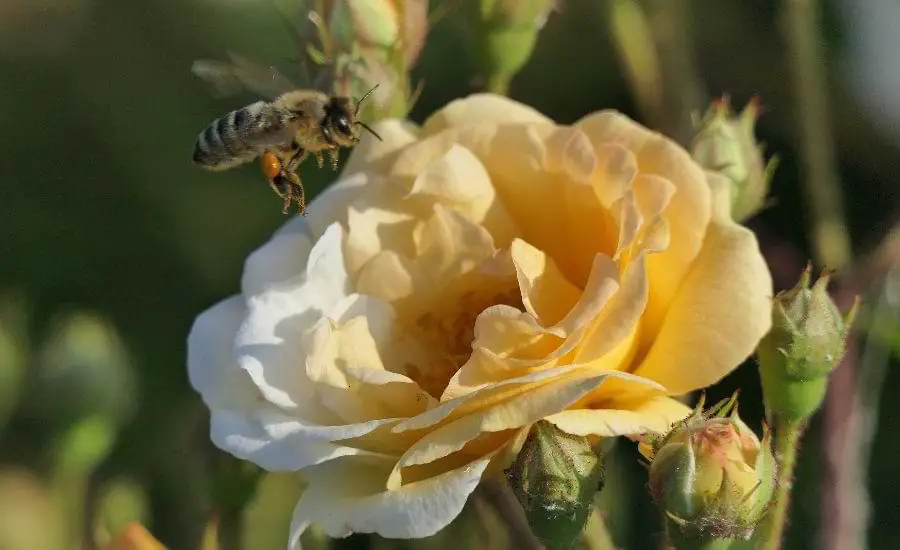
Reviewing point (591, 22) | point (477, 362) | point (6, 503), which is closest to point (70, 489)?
point (6, 503)

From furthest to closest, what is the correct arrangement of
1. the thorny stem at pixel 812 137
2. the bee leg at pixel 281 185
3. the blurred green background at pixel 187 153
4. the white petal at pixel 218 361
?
the blurred green background at pixel 187 153 → the thorny stem at pixel 812 137 → the bee leg at pixel 281 185 → the white petal at pixel 218 361

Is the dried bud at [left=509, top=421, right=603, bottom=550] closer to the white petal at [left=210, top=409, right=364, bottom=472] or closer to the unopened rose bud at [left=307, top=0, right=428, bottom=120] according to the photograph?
the white petal at [left=210, top=409, right=364, bottom=472]

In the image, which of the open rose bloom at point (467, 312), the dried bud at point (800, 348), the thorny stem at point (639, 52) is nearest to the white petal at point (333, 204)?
the open rose bloom at point (467, 312)

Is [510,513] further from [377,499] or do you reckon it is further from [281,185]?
[281,185]

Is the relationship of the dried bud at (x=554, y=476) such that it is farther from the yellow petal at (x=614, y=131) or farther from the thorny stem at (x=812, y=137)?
the thorny stem at (x=812, y=137)

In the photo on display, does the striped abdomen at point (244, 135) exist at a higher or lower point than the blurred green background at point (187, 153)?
higher

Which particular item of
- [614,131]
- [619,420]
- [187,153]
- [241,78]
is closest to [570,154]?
[614,131]

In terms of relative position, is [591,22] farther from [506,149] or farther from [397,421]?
[397,421]
